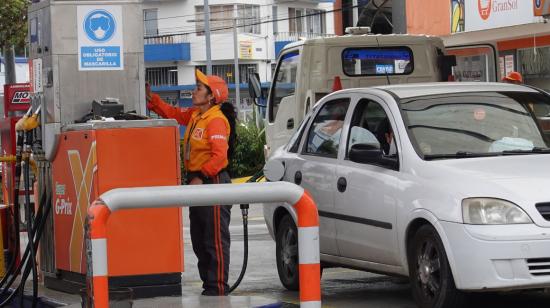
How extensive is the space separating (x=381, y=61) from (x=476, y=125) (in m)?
6.17

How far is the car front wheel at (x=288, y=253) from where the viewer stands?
31.2ft

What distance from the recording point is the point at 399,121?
860 centimetres

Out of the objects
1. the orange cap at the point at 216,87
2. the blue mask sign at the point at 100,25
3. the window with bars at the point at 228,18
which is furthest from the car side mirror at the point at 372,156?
the window with bars at the point at 228,18

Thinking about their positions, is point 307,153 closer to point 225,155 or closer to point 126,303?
point 225,155

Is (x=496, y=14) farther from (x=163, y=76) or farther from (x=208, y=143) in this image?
(x=163, y=76)

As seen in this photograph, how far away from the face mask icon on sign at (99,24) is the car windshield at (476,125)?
2.36 meters

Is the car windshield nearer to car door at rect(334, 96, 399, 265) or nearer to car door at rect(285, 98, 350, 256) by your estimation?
car door at rect(334, 96, 399, 265)

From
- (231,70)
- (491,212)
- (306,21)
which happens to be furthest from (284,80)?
(306,21)

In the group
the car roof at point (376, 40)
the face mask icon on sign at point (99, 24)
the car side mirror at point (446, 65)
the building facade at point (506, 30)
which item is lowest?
the car side mirror at point (446, 65)

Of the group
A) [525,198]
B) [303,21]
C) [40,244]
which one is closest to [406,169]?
[525,198]

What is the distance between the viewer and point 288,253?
966cm

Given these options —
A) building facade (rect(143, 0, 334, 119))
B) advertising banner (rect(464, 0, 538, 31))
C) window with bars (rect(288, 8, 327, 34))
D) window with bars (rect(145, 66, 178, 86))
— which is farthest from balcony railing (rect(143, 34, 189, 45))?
advertising banner (rect(464, 0, 538, 31))

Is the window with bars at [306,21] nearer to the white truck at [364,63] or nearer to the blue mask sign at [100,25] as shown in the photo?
the white truck at [364,63]

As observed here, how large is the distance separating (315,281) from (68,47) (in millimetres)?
4377
